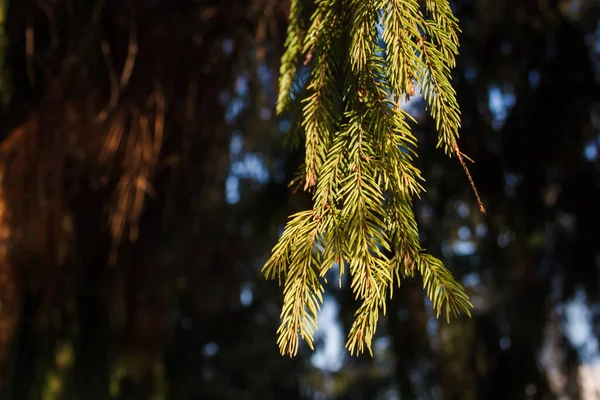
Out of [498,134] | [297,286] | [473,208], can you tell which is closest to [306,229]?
[297,286]

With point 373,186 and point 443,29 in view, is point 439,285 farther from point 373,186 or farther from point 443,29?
point 443,29

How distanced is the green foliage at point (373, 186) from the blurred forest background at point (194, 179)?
3.54ft

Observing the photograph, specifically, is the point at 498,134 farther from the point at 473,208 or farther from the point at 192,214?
the point at 192,214

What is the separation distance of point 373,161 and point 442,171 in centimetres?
154

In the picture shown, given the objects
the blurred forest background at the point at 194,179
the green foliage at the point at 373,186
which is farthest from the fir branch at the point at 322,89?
the blurred forest background at the point at 194,179

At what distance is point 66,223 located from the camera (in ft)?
7.31

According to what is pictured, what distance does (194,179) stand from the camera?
8.39 ft

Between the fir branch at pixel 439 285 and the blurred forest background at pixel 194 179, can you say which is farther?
the blurred forest background at pixel 194 179

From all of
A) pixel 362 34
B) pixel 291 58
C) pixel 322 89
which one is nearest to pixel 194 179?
pixel 291 58

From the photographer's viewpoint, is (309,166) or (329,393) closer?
(309,166)

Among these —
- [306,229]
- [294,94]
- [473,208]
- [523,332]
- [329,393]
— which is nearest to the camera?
[306,229]

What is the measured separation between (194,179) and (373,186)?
70.4 inches

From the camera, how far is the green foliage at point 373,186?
Answer: 798 millimetres

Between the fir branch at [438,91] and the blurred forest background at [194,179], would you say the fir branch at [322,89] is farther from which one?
the blurred forest background at [194,179]
